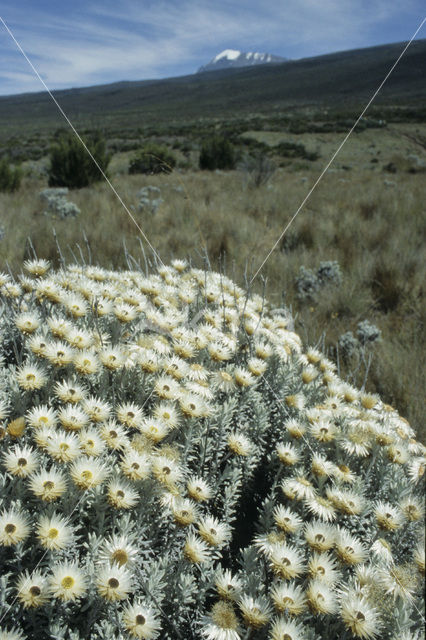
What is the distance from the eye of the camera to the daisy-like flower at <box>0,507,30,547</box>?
0.95m

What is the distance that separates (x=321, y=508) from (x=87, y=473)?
63cm

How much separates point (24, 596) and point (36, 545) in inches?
6.6

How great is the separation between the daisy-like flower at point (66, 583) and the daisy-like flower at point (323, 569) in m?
0.51

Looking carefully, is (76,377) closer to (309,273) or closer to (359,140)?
(309,273)

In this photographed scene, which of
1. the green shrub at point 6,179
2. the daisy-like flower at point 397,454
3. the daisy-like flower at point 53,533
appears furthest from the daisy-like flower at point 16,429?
the green shrub at point 6,179

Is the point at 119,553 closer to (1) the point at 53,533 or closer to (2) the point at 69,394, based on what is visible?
(1) the point at 53,533

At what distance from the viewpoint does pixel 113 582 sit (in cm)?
92

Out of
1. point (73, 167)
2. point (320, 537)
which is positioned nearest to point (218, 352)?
point (320, 537)

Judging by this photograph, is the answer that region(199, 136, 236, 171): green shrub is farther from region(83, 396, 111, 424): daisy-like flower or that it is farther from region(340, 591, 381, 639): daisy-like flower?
region(340, 591, 381, 639): daisy-like flower

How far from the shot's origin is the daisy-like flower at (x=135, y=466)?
3.72ft

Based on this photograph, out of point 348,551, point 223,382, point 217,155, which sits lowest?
point 348,551

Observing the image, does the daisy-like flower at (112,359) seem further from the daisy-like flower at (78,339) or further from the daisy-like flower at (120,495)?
the daisy-like flower at (120,495)

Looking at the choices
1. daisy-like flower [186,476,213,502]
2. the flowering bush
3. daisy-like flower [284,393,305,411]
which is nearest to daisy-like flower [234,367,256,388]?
the flowering bush

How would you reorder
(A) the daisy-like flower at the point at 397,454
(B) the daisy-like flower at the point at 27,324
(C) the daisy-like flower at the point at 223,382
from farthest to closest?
(C) the daisy-like flower at the point at 223,382, (B) the daisy-like flower at the point at 27,324, (A) the daisy-like flower at the point at 397,454
